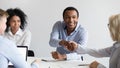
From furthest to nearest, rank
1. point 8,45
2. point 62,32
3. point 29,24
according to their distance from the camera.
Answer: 1. point 29,24
2. point 62,32
3. point 8,45

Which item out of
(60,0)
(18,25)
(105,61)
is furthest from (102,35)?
(18,25)

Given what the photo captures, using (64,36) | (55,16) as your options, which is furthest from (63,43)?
(55,16)

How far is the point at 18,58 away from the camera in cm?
183

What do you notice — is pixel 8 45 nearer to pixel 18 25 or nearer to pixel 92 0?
pixel 18 25

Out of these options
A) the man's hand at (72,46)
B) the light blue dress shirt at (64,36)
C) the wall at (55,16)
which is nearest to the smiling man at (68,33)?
the light blue dress shirt at (64,36)

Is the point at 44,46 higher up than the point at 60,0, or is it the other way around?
the point at 60,0

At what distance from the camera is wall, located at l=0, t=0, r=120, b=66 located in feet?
15.1

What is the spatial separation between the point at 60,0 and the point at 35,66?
263cm

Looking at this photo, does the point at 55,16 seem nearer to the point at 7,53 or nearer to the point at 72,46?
the point at 72,46

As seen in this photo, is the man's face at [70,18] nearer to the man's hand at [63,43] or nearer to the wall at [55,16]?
the man's hand at [63,43]

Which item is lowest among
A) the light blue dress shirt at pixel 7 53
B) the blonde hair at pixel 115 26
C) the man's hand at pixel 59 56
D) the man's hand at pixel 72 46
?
the man's hand at pixel 59 56

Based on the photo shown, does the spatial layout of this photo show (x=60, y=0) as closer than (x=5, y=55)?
No

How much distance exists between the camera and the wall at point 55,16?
4.60 m

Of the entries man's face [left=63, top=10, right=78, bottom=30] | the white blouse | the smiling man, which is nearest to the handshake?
the smiling man
